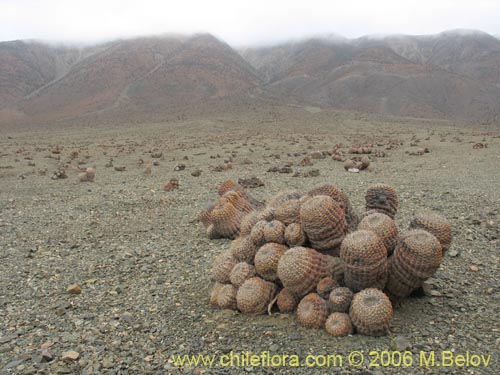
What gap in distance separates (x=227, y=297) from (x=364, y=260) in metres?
1.42

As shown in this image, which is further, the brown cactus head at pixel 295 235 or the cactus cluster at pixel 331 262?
the brown cactus head at pixel 295 235

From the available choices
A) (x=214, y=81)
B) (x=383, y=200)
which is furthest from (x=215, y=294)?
(x=214, y=81)

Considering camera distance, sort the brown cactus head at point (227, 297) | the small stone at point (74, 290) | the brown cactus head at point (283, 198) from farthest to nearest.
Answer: the small stone at point (74, 290), the brown cactus head at point (283, 198), the brown cactus head at point (227, 297)

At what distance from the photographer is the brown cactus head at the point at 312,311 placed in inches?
156

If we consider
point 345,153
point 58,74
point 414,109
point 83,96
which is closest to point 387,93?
point 414,109

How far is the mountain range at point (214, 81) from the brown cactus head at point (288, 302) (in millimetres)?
47529

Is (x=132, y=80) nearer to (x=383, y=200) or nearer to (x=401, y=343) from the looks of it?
(x=383, y=200)

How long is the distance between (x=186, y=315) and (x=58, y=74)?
91186 millimetres

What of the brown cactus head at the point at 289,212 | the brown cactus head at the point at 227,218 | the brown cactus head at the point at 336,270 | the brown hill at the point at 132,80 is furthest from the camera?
the brown hill at the point at 132,80

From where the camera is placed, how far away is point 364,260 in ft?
12.7

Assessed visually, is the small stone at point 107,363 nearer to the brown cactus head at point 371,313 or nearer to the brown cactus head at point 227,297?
the brown cactus head at point 227,297

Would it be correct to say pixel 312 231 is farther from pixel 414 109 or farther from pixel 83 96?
pixel 83 96

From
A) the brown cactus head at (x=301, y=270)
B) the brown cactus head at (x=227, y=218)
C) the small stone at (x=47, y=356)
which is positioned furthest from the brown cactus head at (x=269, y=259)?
the brown cactus head at (x=227, y=218)

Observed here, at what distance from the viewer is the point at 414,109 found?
202ft
